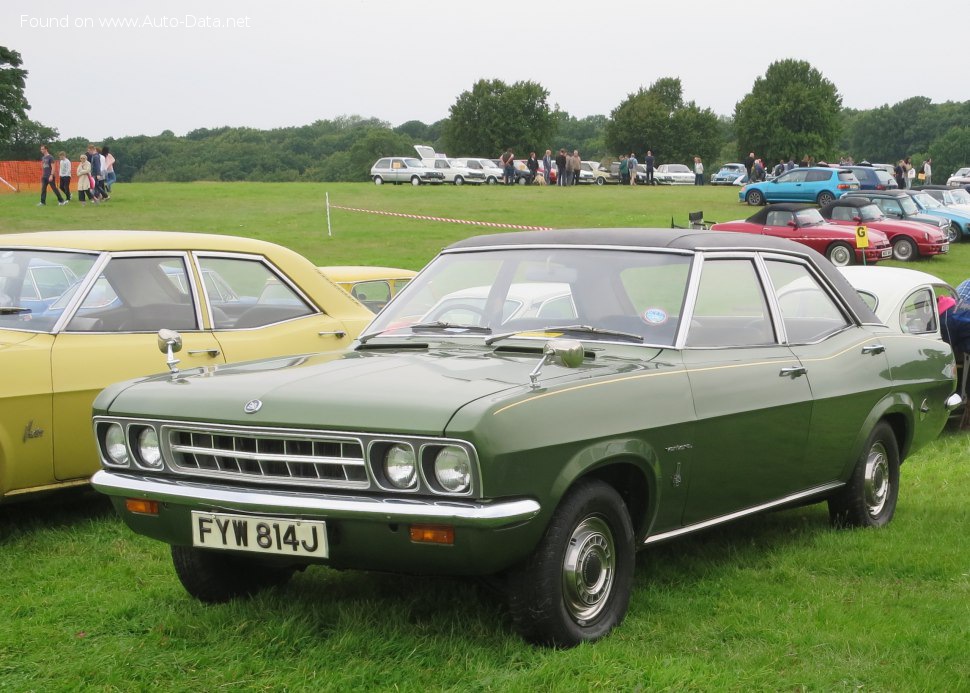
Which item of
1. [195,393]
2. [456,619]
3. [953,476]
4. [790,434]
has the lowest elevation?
[953,476]

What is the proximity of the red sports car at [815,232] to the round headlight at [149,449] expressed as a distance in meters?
23.1

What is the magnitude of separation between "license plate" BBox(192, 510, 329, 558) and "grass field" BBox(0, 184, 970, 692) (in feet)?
1.29

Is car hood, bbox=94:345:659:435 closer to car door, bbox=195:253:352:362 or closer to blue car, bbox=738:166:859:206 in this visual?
car door, bbox=195:253:352:362

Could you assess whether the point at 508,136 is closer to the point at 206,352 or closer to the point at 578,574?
the point at 206,352

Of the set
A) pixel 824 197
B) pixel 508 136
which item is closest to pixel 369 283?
pixel 824 197

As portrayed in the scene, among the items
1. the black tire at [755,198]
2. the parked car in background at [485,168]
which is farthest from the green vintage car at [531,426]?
the parked car in background at [485,168]

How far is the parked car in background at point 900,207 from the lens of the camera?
31.4 meters

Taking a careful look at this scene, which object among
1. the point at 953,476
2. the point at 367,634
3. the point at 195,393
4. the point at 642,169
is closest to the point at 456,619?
the point at 367,634

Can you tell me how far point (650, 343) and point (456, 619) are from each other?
1390mm

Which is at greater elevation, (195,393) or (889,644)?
(195,393)

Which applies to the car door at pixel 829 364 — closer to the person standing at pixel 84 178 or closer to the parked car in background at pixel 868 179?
the person standing at pixel 84 178

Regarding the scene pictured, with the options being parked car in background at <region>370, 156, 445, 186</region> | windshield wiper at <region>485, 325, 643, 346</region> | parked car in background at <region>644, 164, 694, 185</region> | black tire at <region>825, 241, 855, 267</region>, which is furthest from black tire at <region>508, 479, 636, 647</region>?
parked car in background at <region>644, 164, 694, 185</region>

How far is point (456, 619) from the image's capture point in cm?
459

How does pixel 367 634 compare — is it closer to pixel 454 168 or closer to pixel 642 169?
pixel 454 168
